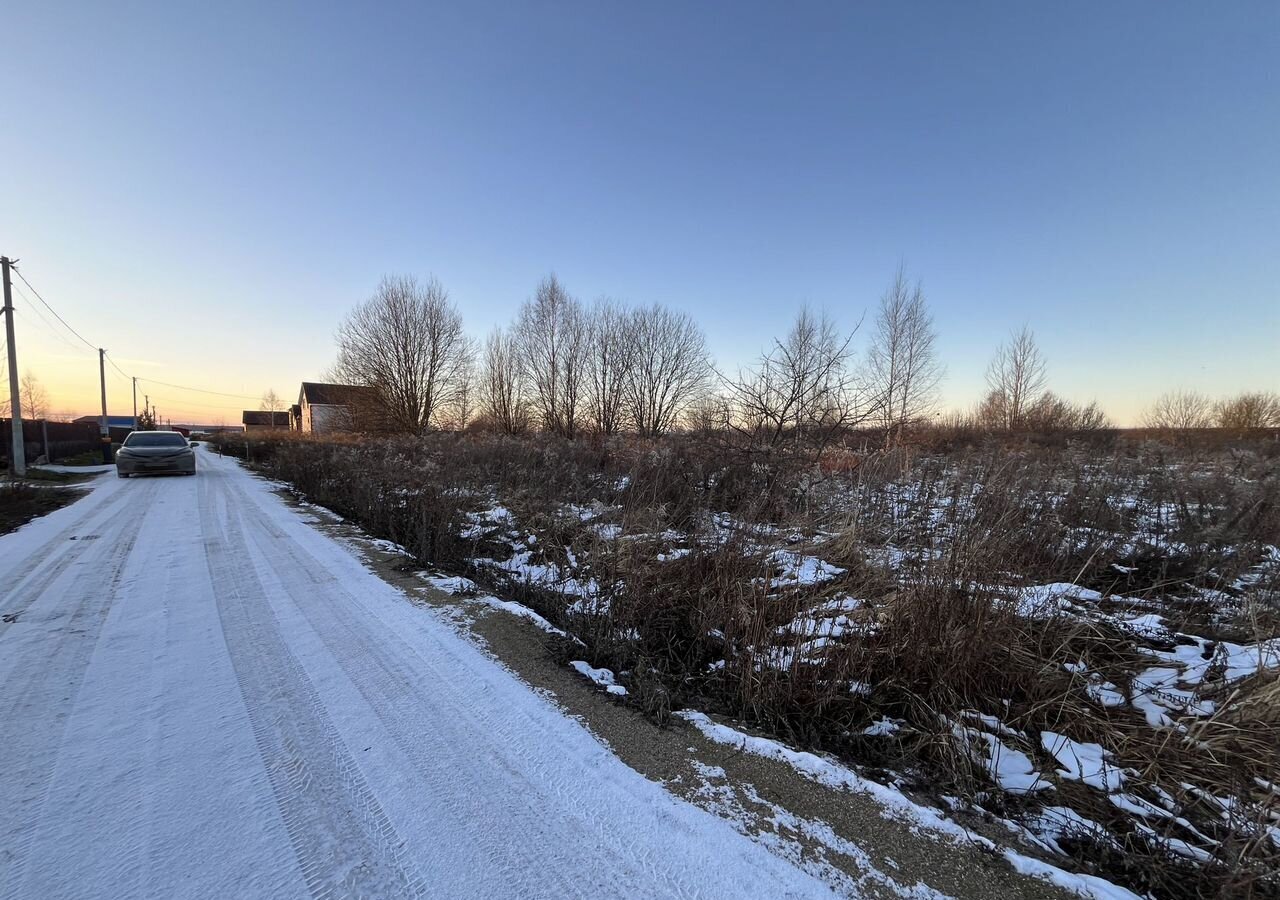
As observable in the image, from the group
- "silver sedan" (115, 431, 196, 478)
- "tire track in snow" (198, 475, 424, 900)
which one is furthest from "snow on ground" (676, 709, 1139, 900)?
"silver sedan" (115, 431, 196, 478)

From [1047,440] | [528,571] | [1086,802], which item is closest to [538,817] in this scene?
[1086,802]

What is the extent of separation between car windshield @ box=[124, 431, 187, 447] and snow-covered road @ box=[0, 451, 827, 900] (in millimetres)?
13984

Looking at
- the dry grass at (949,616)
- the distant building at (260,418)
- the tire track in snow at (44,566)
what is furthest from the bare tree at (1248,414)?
the distant building at (260,418)

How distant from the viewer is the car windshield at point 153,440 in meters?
14.5

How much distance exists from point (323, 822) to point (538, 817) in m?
0.85

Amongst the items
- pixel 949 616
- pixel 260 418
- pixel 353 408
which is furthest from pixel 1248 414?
pixel 260 418

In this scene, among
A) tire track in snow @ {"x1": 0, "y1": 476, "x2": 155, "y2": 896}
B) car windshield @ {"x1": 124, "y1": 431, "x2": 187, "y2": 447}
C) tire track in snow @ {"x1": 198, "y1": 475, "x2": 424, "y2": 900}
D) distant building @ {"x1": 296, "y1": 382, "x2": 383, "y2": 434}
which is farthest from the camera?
distant building @ {"x1": 296, "y1": 382, "x2": 383, "y2": 434}

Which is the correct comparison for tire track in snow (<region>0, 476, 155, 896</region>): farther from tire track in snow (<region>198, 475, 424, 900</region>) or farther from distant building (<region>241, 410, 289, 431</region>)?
distant building (<region>241, 410, 289, 431</region>)

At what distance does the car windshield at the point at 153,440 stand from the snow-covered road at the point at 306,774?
13984 mm

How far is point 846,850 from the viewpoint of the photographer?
6.31ft

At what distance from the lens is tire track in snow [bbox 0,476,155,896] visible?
187 centimetres

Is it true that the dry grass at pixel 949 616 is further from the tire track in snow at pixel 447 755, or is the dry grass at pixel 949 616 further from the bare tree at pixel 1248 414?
the bare tree at pixel 1248 414

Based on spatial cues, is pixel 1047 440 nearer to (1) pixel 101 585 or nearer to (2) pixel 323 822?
(2) pixel 323 822

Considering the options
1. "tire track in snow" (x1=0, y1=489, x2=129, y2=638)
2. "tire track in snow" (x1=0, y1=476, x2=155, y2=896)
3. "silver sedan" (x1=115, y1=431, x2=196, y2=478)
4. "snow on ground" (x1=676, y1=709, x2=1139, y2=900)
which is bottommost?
"snow on ground" (x1=676, y1=709, x2=1139, y2=900)
